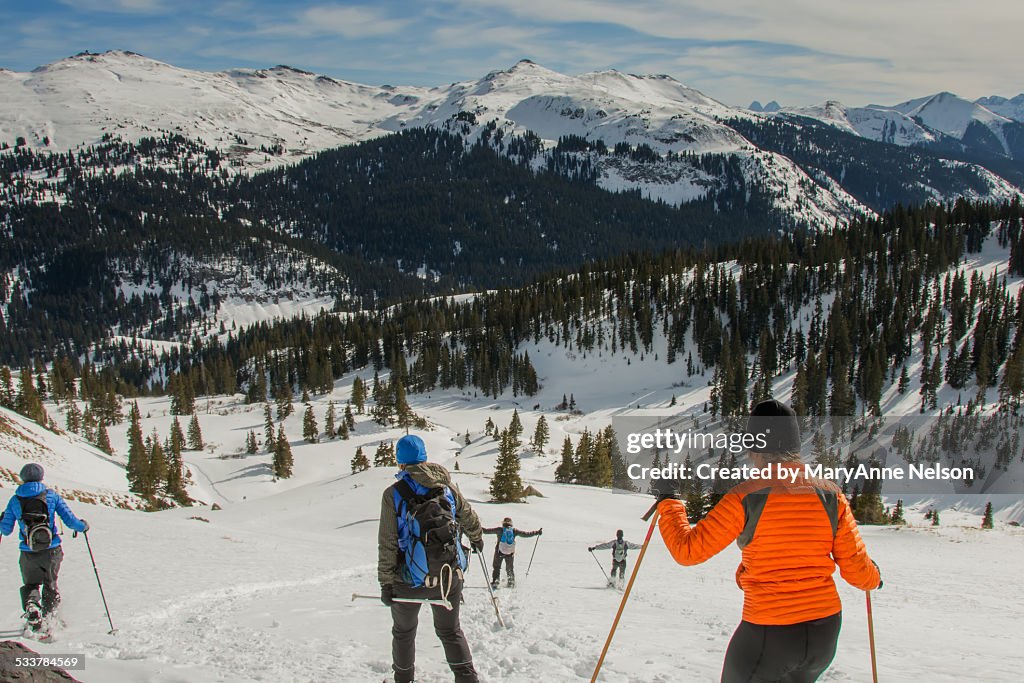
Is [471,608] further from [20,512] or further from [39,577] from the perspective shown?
[20,512]

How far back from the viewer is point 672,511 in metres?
4.75

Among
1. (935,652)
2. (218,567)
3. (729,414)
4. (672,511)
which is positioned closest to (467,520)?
(672,511)

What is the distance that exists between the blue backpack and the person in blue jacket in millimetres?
6346

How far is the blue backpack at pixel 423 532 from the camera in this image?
6.07 metres

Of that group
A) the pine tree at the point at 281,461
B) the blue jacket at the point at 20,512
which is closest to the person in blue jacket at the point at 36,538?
the blue jacket at the point at 20,512

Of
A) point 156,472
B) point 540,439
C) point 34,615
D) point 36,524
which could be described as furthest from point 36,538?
point 540,439

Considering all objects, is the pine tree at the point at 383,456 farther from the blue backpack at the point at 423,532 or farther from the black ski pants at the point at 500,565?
the blue backpack at the point at 423,532

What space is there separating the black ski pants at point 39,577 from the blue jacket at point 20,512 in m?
0.15

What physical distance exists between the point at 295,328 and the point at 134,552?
181497mm

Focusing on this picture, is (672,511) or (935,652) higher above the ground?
(672,511)

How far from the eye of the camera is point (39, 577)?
9328 mm

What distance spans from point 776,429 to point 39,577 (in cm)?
1087

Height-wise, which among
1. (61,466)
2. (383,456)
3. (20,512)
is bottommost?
(383,456)

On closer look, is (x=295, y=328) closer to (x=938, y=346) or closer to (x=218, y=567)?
(x=938, y=346)
